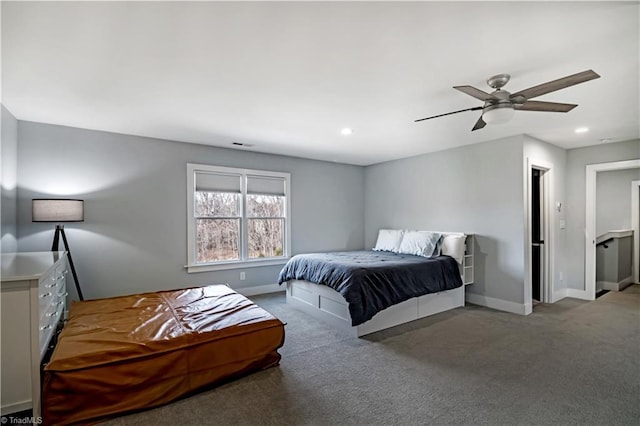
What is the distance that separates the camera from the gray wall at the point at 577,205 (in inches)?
192

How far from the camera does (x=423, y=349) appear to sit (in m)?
3.07

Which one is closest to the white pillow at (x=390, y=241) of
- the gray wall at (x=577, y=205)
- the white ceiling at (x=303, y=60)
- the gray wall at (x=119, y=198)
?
the white ceiling at (x=303, y=60)

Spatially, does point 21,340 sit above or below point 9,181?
below

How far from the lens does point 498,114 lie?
250 centimetres

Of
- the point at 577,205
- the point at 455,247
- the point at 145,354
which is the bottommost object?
the point at 145,354

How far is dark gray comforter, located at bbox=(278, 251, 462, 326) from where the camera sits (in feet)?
10.9

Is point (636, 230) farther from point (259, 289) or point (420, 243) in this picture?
point (259, 289)

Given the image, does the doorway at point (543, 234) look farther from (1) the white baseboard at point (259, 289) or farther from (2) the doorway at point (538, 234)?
(1) the white baseboard at point (259, 289)

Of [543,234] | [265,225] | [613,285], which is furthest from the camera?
[613,285]

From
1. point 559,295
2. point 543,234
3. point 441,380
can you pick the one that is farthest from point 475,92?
point 559,295

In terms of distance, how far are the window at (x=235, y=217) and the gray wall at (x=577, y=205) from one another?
476cm

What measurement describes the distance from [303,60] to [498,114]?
5.33 ft

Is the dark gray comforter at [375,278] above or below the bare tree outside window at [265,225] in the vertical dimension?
below

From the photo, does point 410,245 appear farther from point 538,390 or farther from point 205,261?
point 205,261
